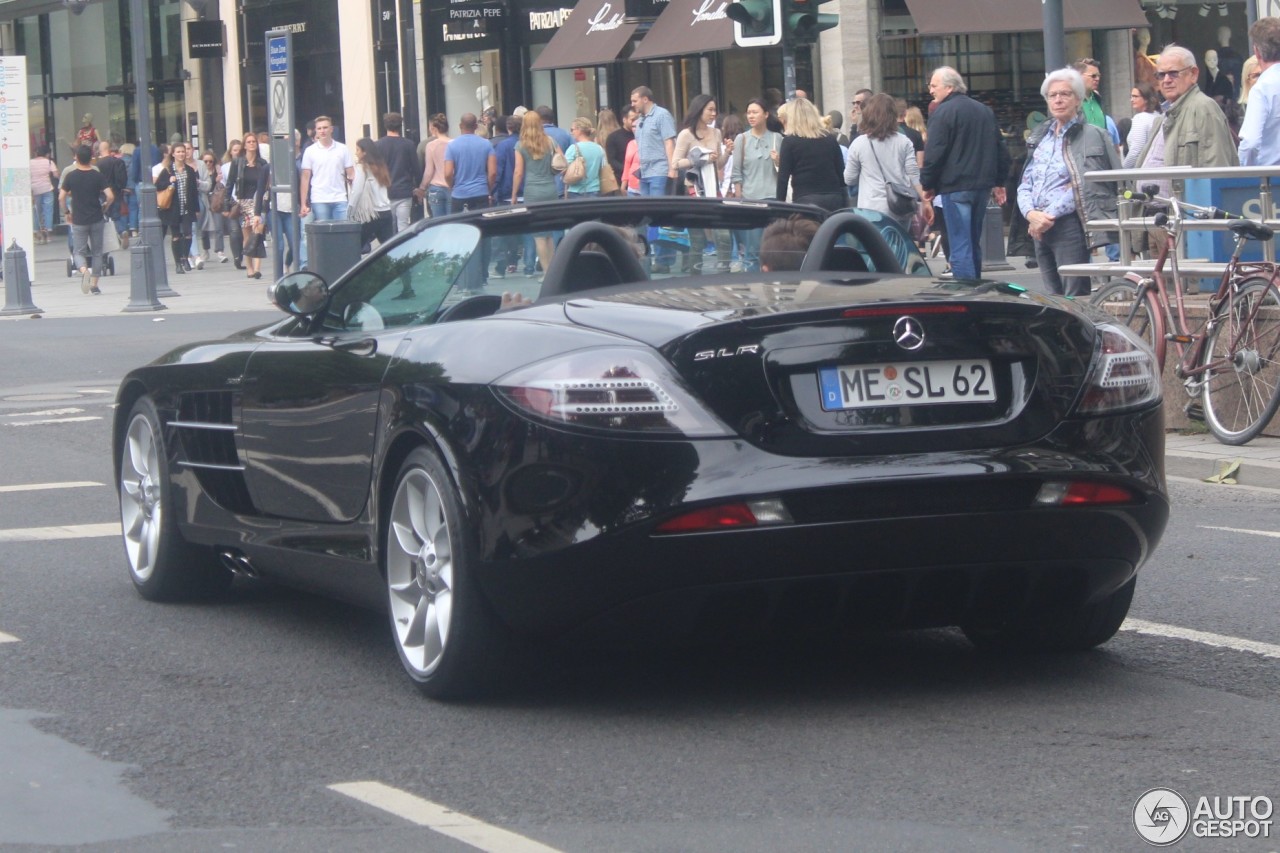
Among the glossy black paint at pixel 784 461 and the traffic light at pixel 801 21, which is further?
the traffic light at pixel 801 21

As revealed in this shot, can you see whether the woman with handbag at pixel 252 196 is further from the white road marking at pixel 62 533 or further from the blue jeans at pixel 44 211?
the white road marking at pixel 62 533

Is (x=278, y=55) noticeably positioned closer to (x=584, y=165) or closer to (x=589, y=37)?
(x=584, y=165)

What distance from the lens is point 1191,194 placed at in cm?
1184

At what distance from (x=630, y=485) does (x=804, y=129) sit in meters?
11.7

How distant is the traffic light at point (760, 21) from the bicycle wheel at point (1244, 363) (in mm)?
4639

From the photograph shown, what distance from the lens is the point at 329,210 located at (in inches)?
962

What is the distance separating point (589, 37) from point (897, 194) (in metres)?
21.7

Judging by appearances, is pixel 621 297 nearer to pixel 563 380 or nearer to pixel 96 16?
pixel 563 380

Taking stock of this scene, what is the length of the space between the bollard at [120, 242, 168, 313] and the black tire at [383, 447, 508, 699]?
744 inches

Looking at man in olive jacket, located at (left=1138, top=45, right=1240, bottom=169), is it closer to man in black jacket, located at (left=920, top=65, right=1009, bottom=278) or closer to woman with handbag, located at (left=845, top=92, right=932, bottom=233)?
man in black jacket, located at (left=920, top=65, right=1009, bottom=278)

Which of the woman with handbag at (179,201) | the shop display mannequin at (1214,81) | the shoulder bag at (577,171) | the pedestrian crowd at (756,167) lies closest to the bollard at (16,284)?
the pedestrian crowd at (756,167)

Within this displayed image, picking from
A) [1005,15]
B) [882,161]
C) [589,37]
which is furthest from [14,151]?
[882,161]

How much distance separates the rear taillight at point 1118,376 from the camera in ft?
17.1

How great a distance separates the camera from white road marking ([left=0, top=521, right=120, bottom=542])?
877 cm
